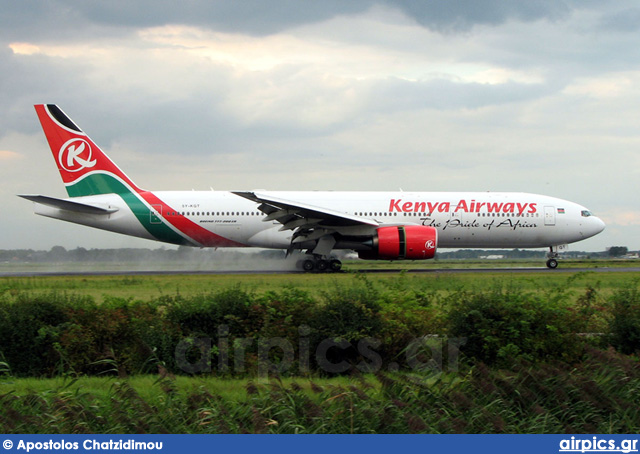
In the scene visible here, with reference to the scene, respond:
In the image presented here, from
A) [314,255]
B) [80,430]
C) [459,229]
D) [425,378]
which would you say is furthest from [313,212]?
[80,430]

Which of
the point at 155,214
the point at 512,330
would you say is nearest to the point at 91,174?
the point at 155,214

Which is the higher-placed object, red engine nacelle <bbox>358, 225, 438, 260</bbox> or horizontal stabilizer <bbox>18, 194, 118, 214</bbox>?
horizontal stabilizer <bbox>18, 194, 118, 214</bbox>

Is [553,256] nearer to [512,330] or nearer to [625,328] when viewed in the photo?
[625,328]

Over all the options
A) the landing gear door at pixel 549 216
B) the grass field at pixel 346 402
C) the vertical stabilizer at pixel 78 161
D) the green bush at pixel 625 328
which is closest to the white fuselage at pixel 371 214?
the landing gear door at pixel 549 216

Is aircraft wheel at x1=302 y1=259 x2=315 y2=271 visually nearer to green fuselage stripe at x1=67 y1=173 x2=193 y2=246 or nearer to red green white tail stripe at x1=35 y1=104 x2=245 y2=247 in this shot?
red green white tail stripe at x1=35 y1=104 x2=245 y2=247

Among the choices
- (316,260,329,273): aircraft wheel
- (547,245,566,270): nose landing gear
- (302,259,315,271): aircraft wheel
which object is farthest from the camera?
(547,245,566,270): nose landing gear

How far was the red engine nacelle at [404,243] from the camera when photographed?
942 inches

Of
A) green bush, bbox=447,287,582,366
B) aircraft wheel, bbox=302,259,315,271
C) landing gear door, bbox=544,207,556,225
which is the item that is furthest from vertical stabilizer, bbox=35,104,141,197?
green bush, bbox=447,287,582,366

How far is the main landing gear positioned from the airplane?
39 mm

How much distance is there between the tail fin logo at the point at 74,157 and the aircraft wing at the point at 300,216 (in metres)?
7.95

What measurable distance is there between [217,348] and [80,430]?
2978mm

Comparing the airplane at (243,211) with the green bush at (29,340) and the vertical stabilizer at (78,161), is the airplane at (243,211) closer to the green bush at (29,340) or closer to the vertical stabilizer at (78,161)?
the vertical stabilizer at (78,161)

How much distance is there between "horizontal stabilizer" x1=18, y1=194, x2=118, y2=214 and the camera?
24875mm

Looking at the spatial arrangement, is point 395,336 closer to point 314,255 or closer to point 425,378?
point 425,378
